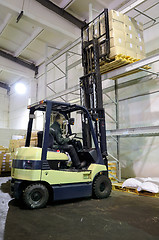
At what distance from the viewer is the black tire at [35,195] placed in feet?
12.2

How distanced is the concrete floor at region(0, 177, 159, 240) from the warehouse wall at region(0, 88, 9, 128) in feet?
53.3

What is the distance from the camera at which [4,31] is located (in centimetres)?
1148

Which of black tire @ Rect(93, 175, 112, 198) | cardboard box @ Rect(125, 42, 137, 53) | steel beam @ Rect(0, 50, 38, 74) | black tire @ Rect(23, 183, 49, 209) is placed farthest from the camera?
steel beam @ Rect(0, 50, 38, 74)

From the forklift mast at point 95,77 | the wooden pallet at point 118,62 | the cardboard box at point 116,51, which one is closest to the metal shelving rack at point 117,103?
the wooden pallet at point 118,62

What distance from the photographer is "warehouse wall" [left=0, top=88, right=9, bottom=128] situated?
64.4ft

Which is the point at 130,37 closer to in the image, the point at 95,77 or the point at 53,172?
the point at 95,77

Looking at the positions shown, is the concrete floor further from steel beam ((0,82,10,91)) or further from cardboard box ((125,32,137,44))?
steel beam ((0,82,10,91))

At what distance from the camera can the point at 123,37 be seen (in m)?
5.98

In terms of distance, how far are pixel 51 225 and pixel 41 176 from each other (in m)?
1.04

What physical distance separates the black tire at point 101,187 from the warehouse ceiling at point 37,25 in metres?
4.88

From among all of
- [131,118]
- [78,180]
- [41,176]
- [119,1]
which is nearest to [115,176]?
[131,118]

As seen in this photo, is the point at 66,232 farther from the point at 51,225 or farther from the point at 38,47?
the point at 38,47

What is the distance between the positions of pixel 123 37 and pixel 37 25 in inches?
206

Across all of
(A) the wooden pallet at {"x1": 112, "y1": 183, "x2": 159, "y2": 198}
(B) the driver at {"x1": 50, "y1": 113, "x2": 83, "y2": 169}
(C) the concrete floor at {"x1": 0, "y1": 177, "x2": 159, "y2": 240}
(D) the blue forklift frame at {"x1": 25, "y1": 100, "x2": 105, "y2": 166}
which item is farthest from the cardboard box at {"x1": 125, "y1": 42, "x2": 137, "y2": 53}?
(C) the concrete floor at {"x1": 0, "y1": 177, "x2": 159, "y2": 240}
